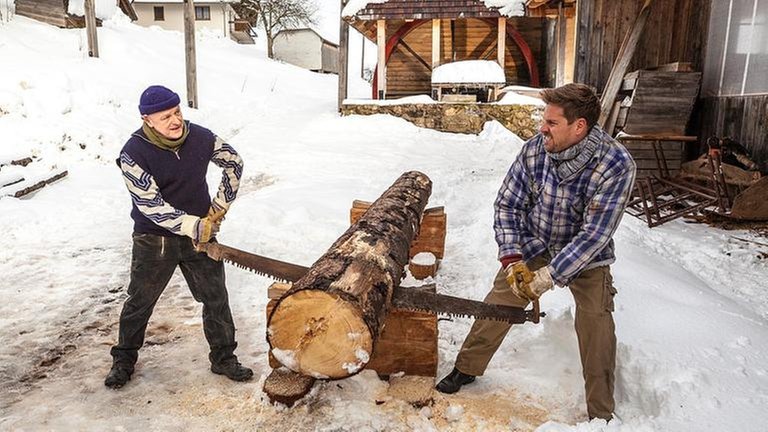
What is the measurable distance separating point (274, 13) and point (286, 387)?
38.1m

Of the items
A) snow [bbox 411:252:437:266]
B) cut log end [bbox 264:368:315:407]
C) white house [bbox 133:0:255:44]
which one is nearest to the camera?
cut log end [bbox 264:368:315:407]

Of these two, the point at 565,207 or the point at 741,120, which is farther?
the point at 741,120

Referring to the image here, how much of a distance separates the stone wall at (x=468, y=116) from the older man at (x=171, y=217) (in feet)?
32.9

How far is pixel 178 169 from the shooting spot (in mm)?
3338

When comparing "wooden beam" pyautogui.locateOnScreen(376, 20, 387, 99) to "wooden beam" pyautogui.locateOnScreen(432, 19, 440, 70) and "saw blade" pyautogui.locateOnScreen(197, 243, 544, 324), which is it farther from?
"saw blade" pyautogui.locateOnScreen(197, 243, 544, 324)

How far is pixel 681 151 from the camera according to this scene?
8.61 m

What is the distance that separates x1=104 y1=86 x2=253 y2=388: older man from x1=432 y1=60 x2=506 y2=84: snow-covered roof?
1130 cm

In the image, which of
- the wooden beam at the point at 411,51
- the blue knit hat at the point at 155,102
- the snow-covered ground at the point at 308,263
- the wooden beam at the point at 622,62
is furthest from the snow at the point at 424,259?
the wooden beam at the point at 411,51

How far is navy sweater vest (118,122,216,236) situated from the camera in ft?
10.6

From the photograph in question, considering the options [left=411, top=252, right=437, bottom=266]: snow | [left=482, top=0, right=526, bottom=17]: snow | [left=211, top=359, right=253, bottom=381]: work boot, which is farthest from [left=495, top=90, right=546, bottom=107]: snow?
[left=211, top=359, right=253, bottom=381]: work boot

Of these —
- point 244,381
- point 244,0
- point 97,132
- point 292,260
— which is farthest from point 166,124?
point 244,0

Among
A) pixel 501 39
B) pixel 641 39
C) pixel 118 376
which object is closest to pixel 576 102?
pixel 118 376

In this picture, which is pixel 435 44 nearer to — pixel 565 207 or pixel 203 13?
pixel 565 207

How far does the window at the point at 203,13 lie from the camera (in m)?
35.3
